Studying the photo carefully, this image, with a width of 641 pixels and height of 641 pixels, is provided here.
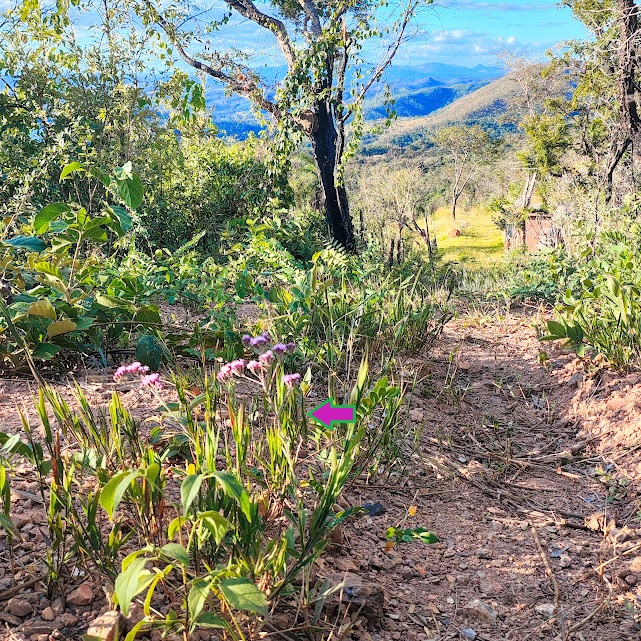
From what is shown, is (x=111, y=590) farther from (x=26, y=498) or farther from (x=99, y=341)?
(x=99, y=341)

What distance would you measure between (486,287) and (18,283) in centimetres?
415

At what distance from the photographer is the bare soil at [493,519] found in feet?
4.88

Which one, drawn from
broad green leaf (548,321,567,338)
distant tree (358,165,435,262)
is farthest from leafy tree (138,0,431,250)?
distant tree (358,165,435,262)

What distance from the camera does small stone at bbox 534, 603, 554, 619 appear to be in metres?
1.58

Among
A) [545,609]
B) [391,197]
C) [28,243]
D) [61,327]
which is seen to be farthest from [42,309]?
[391,197]

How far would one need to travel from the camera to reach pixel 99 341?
246 cm

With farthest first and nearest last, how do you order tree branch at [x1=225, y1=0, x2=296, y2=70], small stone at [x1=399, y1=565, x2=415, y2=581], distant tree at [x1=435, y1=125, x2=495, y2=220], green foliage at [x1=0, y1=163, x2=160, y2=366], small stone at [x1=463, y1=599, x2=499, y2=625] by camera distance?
distant tree at [x1=435, y1=125, x2=495, y2=220] → tree branch at [x1=225, y1=0, x2=296, y2=70] → green foliage at [x1=0, y1=163, x2=160, y2=366] → small stone at [x1=399, y1=565, x2=415, y2=581] → small stone at [x1=463, y1=599, x2=499, y2=625]

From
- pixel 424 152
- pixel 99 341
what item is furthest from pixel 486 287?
pixel 424 152

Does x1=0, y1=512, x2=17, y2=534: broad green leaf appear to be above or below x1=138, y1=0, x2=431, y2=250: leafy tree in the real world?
below

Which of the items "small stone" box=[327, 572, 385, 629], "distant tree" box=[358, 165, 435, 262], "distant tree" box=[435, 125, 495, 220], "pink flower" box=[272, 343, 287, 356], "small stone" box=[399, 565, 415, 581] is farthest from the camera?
"distant tree" box=[435, 125, 495, 220]

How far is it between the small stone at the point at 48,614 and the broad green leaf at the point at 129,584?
30 centimetres

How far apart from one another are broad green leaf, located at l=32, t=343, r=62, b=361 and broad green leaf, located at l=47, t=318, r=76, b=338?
0.05 meters

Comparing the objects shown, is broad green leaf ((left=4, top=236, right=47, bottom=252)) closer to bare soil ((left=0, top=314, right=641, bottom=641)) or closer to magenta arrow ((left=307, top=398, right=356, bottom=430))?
bare soil ((left=0, top=314, right=641, bottom=641))

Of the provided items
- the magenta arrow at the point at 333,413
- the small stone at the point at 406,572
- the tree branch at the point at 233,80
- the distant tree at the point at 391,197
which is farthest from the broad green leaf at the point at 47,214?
the distant tree at the point at 391,197
